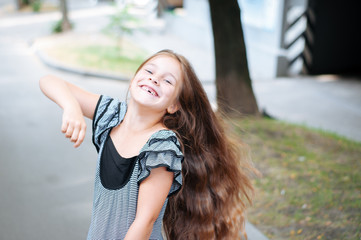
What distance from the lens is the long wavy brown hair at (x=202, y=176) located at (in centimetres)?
223

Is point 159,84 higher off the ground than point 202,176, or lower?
higher

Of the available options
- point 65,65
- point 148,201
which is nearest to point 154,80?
point 148,201

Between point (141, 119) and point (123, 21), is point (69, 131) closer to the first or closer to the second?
point (141, 119)

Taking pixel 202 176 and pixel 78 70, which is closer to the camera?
pixel 202 176

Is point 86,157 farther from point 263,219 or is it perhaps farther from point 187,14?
point 187,14

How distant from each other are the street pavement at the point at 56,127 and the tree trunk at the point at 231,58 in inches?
23.1

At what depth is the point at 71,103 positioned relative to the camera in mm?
1968

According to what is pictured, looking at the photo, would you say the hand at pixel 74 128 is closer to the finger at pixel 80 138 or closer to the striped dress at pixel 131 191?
the finger at pixel 80 138

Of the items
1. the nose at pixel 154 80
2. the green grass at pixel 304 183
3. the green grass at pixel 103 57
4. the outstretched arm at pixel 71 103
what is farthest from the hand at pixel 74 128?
the green grass at pixel 103 57

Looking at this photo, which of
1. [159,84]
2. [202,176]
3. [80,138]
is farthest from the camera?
[202,176]

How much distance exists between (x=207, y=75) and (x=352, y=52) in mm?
3952

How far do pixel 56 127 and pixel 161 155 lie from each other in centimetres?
501

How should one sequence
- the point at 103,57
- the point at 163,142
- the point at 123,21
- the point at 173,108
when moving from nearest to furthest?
the point at 163,142, the point at 173,108, the point at 123,21, the point at 103,57

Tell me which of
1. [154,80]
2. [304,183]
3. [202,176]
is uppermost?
[154,80]
